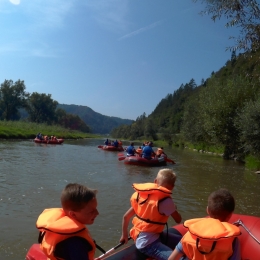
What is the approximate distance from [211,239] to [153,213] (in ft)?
3.32

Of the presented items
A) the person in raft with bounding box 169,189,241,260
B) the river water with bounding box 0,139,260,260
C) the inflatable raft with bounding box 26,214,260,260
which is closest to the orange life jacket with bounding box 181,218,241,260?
the person in raft with bounding box 169,189,241,260

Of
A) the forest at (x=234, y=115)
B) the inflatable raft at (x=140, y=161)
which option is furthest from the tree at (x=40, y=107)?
the inflatable raft at (x=140, y=161)

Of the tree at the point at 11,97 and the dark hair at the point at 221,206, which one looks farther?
the tree at the point at 11,97

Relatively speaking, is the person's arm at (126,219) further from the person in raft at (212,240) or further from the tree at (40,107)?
the tree at (40,107)

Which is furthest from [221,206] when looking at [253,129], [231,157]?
[231,157]

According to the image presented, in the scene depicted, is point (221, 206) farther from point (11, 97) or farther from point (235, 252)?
point (11, 97)

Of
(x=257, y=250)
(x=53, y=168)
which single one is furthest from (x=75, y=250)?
(x=53, y=168)

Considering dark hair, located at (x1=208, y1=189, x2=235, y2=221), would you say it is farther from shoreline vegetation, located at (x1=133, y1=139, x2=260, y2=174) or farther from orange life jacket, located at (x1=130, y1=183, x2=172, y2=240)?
shoreline vegetation, located at (x1=133, y1=139, x2=260, y2=174)

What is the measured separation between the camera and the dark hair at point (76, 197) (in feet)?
7.34

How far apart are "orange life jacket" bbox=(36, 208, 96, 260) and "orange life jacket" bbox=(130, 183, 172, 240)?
112 centimetres

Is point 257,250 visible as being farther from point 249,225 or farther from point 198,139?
point 198,139

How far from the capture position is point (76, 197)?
223 centimetres

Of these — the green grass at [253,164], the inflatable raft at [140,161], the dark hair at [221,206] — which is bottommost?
the inflatable raft at [140,161]

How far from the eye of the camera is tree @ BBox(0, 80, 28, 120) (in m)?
65.8
